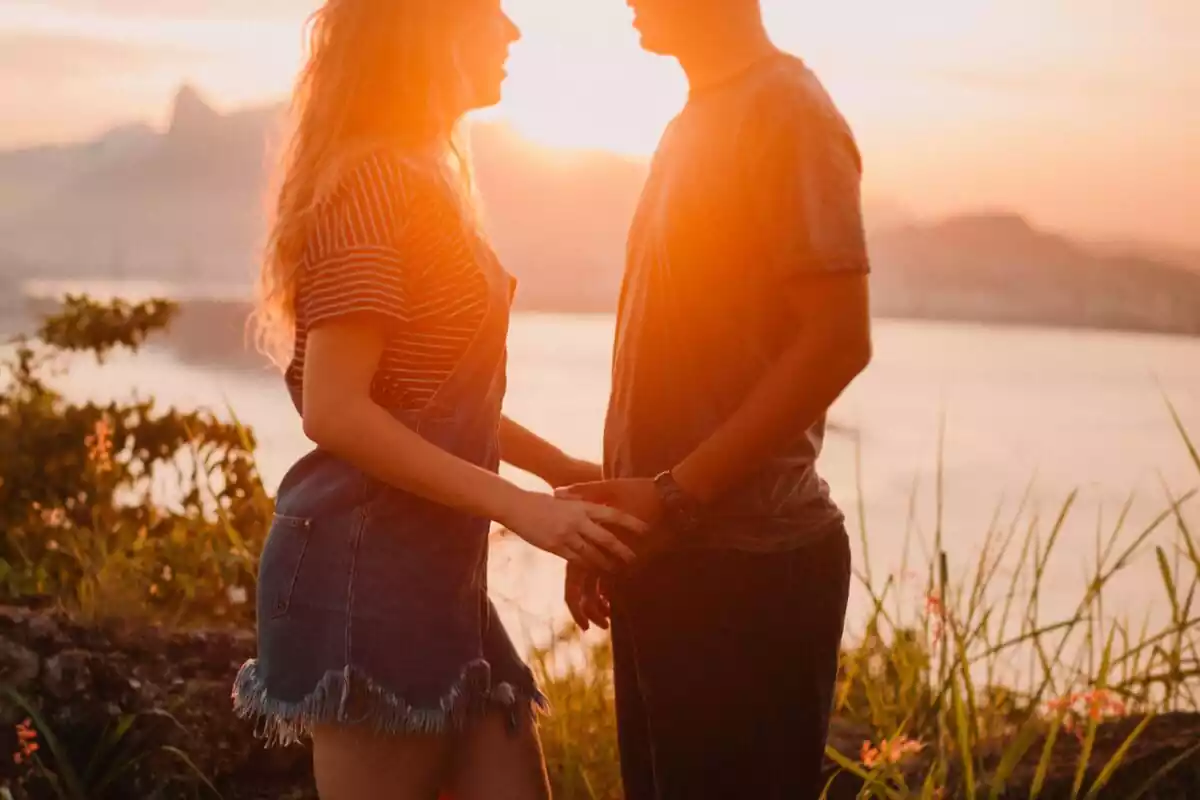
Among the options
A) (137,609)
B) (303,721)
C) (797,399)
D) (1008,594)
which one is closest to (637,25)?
(797,399)

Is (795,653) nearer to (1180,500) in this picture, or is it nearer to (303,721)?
(303,721)

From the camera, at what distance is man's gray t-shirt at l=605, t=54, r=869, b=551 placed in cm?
168

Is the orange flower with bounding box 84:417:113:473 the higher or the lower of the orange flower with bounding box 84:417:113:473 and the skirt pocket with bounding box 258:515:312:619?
the lower

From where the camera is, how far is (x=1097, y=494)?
10.4ft

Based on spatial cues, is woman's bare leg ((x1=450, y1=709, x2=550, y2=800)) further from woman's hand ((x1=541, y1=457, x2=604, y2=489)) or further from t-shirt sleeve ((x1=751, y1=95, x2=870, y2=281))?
t-shirt sleeve ((x1=751, y1=95, x2=870, y2=281))

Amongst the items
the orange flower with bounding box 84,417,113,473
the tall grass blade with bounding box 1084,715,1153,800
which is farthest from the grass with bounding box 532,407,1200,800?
the orange flower with bounding box 84,417,113,473

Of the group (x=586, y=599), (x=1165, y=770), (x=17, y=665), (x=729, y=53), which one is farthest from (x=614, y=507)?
(x=17, y=665)

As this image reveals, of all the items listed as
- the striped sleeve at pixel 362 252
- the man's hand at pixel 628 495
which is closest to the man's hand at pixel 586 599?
the man's hand at pixel 628 495

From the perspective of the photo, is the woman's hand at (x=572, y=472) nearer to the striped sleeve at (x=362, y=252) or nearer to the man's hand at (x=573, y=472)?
the man's hand at (x=573, y=472)

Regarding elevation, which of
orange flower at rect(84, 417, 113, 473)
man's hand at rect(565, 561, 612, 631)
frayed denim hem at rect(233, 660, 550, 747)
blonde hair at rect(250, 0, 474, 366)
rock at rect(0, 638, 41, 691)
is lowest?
rock at rect(0, 638, 41, 691)

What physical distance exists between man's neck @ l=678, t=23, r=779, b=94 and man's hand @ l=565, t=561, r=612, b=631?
736mm

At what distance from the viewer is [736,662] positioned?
5.87 feet

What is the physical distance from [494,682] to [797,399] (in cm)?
66

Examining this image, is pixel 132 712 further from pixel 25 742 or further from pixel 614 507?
pixel 614 507
